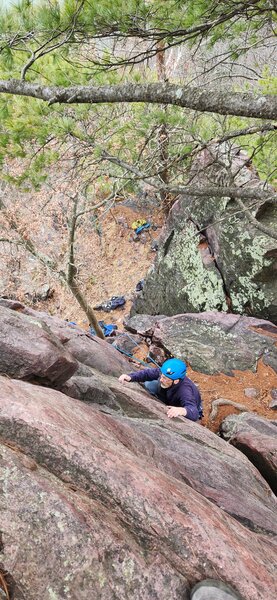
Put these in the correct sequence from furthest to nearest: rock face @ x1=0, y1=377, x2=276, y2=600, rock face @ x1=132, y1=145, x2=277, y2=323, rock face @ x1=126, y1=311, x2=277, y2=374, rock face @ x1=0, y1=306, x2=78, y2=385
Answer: rock face @ x1=132, y1=145, x2=277, y2=323
rock face @ x1=126, y1=311, x2=277, y2=374
rock face @ x1=0, y1=306, x2=78, y2=385
rock face @ x1=0, y1=377, x2=276, y2=600

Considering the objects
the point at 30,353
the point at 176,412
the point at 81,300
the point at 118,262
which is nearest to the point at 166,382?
the point at 176,412

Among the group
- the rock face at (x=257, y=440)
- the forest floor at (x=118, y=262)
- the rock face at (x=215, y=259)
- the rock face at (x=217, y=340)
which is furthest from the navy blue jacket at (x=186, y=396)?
the rock face at (x=215, y=259)

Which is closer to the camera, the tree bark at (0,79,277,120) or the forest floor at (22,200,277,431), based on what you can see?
the tree bark at (0,79,277,120)

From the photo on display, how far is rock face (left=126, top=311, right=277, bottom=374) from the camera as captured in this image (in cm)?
1059

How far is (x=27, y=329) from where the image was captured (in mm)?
5004

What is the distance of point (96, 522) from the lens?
9.12 ft

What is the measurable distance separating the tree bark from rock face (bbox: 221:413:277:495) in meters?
5.44

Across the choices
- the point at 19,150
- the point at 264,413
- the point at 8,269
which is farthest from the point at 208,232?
the point at 8,269

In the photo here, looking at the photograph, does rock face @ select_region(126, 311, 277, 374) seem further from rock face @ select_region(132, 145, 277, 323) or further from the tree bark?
the tree bark

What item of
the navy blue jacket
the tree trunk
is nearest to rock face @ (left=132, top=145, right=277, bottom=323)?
the tree trunk

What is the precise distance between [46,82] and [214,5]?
2365 millimetres

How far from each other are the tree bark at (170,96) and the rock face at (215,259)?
22.6 feet

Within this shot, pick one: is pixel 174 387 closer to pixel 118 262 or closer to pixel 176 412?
pixel 176 412

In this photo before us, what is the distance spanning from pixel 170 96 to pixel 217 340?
27.2 feet
